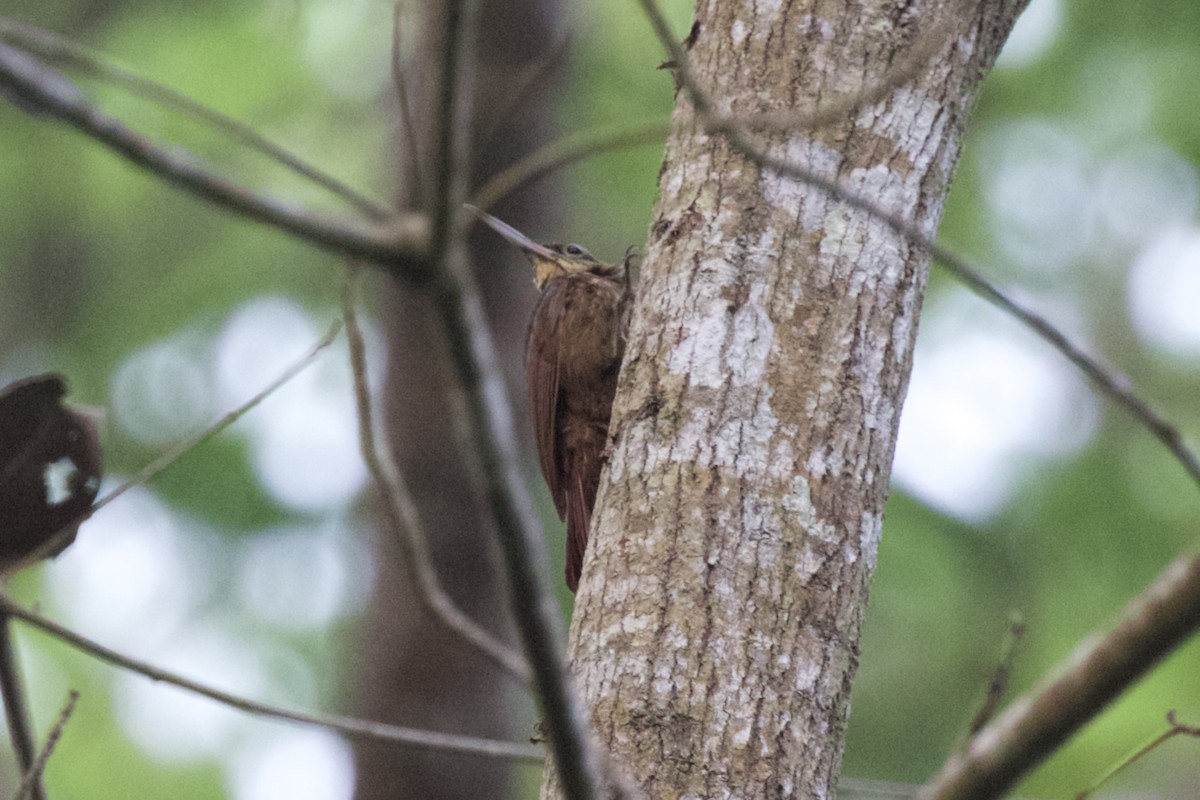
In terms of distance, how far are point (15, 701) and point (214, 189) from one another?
73 centimetres

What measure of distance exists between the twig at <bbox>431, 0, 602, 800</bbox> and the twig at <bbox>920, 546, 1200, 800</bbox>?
326mm

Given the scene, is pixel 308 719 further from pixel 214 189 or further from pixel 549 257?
pixel 549 257

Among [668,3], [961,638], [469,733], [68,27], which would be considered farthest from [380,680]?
[68,27]

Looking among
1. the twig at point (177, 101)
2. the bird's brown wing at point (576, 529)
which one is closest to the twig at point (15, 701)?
the twig at point (177, 101)

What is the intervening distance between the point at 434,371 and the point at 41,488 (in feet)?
10.2

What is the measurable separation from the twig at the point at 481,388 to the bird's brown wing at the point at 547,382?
2573mm

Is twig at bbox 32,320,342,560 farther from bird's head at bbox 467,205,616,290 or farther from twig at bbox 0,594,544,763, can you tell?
bird's head at bbox 467,205,616,290

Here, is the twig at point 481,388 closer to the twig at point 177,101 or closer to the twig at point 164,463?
the twig at point 177,101

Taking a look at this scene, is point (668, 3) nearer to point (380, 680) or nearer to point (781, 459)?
point (380, 680)

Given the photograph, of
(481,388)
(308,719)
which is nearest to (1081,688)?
(481,388)

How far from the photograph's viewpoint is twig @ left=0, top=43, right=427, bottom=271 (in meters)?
0.95

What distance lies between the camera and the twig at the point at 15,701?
1.37m

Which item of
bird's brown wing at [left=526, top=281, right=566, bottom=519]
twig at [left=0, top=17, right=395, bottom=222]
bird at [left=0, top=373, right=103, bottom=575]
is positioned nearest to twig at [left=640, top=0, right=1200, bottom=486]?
twig at [left=0, top=17, right=395, bottom=222]

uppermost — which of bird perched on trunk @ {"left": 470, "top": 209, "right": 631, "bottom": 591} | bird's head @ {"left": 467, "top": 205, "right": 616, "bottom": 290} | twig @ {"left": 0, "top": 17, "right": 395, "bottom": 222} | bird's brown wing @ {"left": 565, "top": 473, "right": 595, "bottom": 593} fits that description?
bird's head @ {"left": 467, "top": 205, "right": 616, "bottom": 290}
